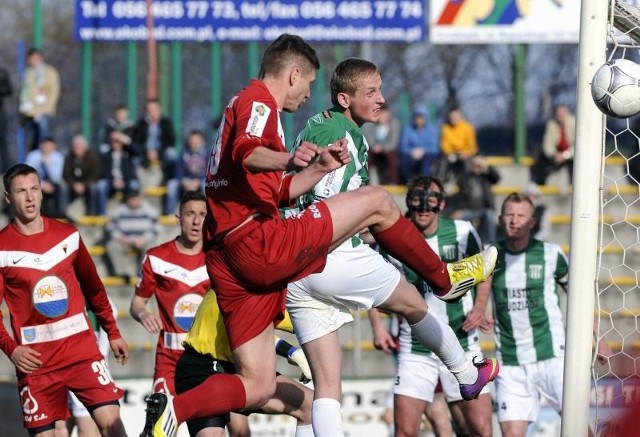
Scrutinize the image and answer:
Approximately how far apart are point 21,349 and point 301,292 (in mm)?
2117

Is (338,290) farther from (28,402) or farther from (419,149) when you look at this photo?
(419,149)

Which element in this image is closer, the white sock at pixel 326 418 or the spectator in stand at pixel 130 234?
the white sock at pixel 326 418

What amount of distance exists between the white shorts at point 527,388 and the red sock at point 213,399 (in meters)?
3.42

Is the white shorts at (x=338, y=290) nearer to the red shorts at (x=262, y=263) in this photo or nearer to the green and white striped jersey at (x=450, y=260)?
the red shorts at (x=262, y=263)

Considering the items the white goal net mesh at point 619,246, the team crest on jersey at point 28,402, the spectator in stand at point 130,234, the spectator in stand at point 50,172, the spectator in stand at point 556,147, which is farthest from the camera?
the spectator in stand at point 556,147

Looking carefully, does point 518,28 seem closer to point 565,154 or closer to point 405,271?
point 565,154

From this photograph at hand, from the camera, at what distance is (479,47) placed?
3000 cm

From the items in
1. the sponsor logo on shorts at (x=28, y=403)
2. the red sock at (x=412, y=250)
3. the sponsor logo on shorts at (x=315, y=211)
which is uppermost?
the sponsor logo on shorts at (x=315, y=211)

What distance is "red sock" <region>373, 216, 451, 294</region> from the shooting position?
5945 mm

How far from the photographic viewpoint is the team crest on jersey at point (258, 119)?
5504 mm

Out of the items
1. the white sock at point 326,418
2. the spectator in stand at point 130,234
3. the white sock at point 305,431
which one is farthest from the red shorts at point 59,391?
the spectator in stand at point 130,234

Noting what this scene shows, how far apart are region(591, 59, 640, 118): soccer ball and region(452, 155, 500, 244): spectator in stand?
28.7 ft

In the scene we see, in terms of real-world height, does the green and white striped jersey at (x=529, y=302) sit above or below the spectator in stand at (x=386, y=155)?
below

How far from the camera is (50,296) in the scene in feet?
25.1
